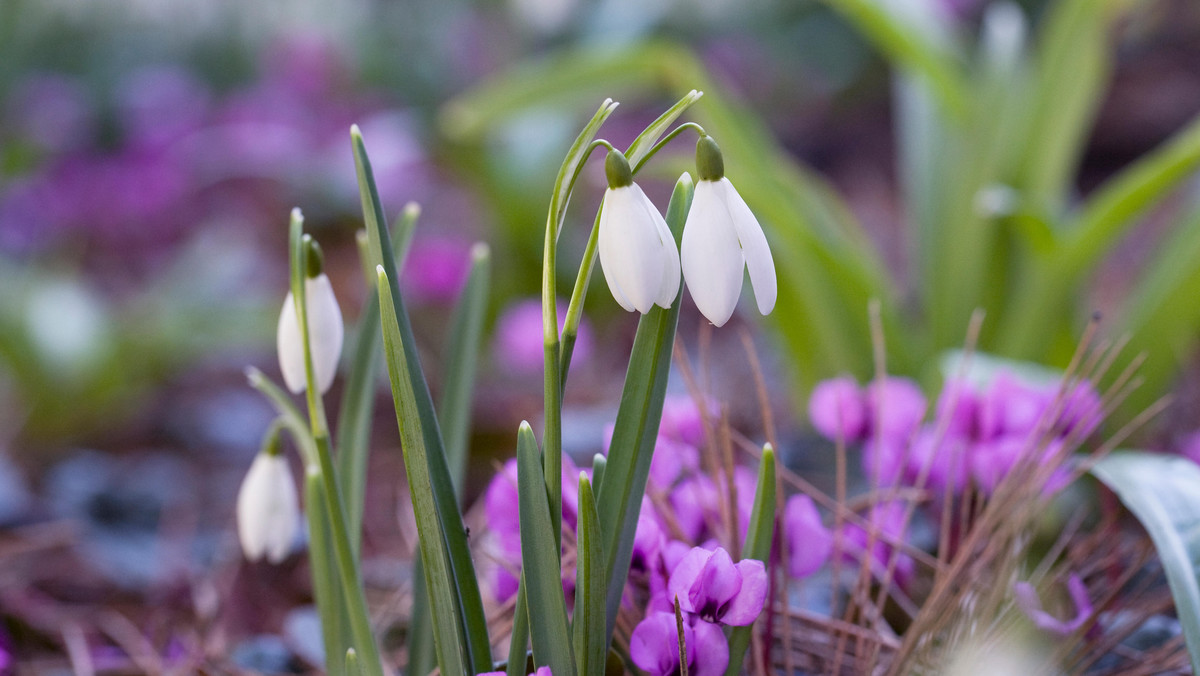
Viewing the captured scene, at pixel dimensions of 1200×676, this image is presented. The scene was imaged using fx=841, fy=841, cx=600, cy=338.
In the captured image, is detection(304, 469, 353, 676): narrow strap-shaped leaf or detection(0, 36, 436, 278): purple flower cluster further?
detection(0, 36, 436, 278): purple flower cluster

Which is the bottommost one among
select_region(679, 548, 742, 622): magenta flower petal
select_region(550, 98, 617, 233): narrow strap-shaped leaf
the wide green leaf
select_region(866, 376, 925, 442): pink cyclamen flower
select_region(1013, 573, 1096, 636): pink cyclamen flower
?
select_region(1013, 573, 1096, 636): pink cyclamen flower

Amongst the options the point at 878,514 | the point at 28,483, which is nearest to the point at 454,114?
the point at 28,483

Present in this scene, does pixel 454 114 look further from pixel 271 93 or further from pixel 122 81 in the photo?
pixel 122 81

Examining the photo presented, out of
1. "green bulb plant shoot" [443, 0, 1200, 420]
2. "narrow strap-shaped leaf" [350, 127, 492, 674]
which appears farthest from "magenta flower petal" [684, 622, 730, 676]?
"green bulb plant shoot" [443, 0, 1200, 420]

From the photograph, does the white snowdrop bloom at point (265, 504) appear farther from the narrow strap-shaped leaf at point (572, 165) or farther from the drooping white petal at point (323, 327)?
the narrow strap-shaped leaf at point (572, 165)

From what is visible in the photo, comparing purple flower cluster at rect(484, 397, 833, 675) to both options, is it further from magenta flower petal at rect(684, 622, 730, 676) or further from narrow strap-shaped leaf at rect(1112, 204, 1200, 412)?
narrow strap-shaped leaf at rect(1112, 204, 1200, 412)

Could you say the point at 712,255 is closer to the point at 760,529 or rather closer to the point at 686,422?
the point at 760,529

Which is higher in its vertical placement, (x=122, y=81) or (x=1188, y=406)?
(x=122, y=81)
